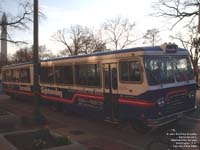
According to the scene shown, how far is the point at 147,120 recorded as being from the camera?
9156mm

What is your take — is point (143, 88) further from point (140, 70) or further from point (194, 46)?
point (194, 46)

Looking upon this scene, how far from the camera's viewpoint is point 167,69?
9.80m

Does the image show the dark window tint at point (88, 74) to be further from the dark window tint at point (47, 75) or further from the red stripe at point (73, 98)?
the dark window tint at point (47, 75)

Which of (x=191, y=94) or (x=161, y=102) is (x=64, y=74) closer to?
(x=161, y=102)

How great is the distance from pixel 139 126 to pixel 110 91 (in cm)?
176

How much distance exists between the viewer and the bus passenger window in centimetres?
939

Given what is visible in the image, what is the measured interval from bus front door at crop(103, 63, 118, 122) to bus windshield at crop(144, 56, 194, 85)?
1.59 metres

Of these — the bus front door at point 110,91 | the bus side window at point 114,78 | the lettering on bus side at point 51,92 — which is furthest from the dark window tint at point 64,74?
the bus side window at point 114,78

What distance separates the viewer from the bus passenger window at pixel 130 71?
939 centimetres

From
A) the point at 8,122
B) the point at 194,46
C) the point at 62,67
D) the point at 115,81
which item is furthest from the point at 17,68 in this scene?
the point at 194,46

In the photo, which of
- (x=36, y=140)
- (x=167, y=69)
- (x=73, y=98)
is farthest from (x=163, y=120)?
(x=73, y=98)

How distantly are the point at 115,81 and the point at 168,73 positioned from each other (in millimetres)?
2001

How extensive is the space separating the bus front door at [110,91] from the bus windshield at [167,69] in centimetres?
159

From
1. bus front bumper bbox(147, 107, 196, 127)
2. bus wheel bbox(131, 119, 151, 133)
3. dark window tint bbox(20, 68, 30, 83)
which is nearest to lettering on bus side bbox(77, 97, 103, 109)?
bus wheel bbox(131, 119, 151, 133)
